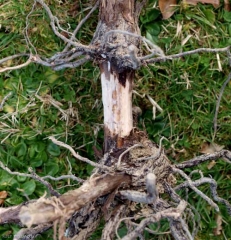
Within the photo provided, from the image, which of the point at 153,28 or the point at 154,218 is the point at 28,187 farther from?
the point at 153,28

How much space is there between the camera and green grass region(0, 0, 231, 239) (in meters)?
1.77

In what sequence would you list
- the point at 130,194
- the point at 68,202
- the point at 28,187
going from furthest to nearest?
the point at 28,187
the point at 130,194
the point at 68,202

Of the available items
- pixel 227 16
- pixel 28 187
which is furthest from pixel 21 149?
pixel 227 16

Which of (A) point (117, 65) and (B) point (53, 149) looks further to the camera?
(B) point (53, 149)

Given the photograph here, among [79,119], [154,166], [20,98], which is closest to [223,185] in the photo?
[154,166]

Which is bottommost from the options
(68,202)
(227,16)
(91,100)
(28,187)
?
(28,187)

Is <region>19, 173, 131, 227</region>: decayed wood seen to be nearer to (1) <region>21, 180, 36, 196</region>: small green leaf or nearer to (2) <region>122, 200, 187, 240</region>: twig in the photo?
(2) <region>122, 200, 187, 240</region>: twig

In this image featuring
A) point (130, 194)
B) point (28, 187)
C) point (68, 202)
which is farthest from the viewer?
point (28, 187)

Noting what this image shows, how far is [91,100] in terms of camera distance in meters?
1.78

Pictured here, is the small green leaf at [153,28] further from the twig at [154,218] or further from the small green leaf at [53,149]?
the twig at [154,218]

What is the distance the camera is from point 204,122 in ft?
5.82

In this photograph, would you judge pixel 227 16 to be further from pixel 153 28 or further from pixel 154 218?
pixel 154 218

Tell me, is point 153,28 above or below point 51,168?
above

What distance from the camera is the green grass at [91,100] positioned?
5.79 feet
